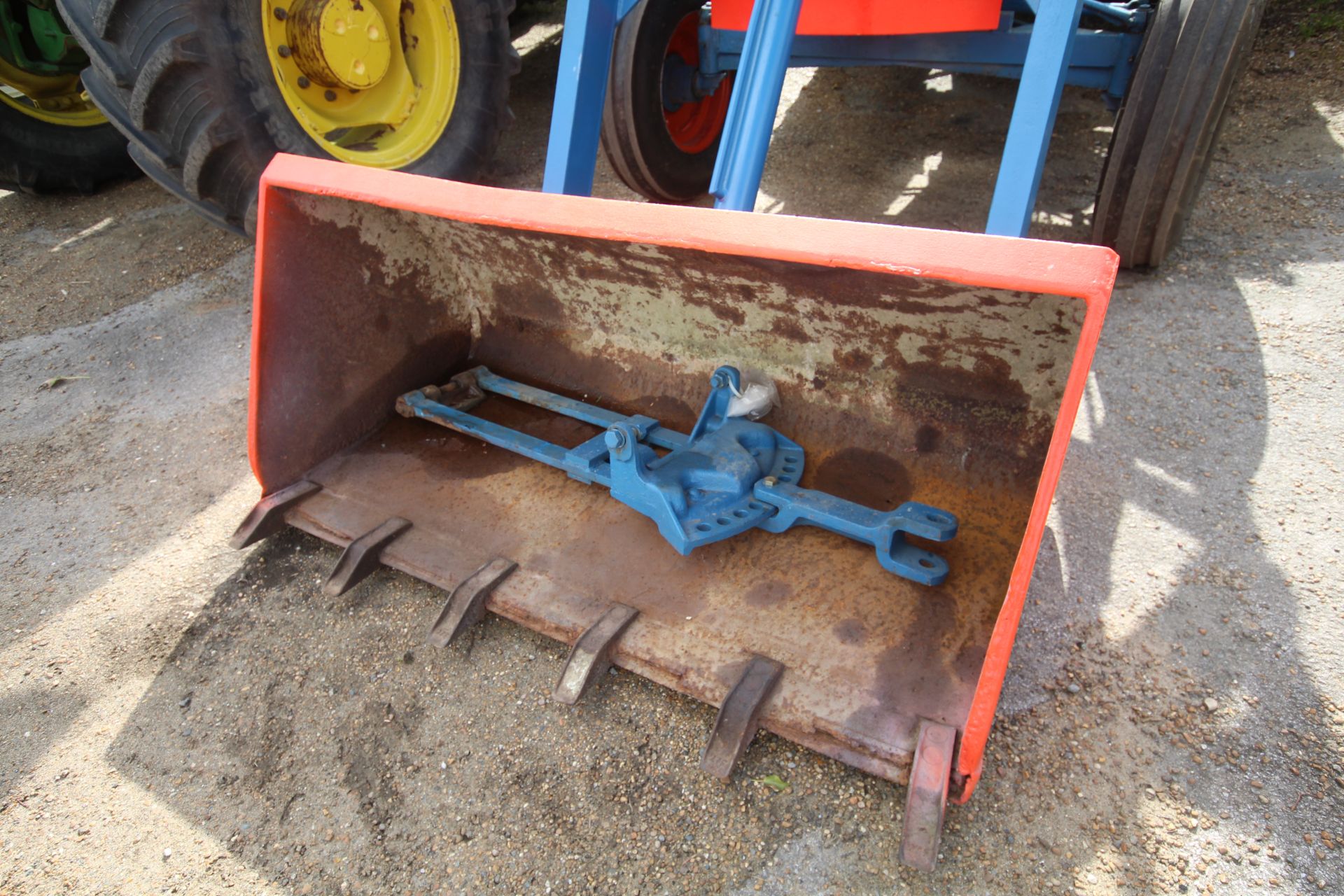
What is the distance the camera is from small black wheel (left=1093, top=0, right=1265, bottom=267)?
2197mm

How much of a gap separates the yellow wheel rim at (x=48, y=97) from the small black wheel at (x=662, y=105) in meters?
3.05

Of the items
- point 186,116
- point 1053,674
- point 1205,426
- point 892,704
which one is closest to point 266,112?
point 186,116

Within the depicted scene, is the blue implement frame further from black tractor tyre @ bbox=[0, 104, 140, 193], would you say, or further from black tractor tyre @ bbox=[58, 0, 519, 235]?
black tractor tyre @ bbox=[0, 104, 140, 193]

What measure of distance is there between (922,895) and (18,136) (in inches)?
197

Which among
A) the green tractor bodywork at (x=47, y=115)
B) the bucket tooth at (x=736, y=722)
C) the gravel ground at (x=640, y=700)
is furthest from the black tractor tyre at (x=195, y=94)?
the bucket tooth at (x=736, y=722)

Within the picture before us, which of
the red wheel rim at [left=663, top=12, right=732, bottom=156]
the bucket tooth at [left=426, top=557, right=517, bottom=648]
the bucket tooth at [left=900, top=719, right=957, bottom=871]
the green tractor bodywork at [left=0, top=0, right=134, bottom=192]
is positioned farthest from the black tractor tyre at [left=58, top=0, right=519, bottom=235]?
the bucket tooth at [left=900, top=719, right=957, bottom=871]

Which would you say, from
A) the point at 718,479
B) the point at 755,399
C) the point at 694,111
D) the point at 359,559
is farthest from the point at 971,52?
the point at 359,559

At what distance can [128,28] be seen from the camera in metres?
2.13

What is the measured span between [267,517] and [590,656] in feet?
3.05

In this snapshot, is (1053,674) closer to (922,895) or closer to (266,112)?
(922,895)

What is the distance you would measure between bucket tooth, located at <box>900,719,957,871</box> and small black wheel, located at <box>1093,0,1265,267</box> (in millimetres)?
2043

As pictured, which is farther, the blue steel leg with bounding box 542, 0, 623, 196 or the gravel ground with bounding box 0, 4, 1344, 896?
the blue steel leg with bounding box 542, 0, 623, 196

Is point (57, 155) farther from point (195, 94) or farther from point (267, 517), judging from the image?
point (267, 517)

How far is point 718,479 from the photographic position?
5.62 ft
